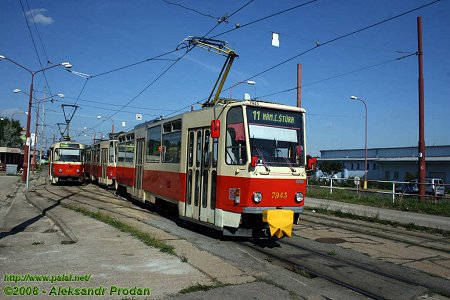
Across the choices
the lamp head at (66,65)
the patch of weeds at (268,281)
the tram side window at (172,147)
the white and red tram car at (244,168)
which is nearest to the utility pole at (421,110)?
the white and red tram car at (244,168)

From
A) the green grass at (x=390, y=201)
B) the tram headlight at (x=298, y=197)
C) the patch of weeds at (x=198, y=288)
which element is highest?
the tram headlight at (x=298, y=197)

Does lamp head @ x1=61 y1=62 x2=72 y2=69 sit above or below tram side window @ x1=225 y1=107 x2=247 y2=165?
above

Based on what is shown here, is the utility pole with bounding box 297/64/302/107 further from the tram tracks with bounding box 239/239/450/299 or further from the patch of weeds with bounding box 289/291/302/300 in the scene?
the patch of weeds with bounding box 289/291/302/300

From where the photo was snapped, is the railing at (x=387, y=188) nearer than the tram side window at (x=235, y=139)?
No

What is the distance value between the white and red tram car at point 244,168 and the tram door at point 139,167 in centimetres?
519

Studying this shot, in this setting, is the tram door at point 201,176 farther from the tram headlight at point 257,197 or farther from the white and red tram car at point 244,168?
the tram headlight at point 257,197

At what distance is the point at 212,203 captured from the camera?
32.2 ft

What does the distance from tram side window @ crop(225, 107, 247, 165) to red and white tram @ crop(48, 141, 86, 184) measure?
72.4ft

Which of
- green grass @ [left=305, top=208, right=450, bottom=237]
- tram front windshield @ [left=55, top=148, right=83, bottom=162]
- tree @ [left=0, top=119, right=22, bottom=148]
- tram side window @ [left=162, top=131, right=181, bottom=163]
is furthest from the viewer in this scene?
tree @ [left=0, top=119, right=22, bottom=148]

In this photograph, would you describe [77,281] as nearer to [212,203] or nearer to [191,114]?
[212,203]

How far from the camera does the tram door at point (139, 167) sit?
52.9ft

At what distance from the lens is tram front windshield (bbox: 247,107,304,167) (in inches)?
360

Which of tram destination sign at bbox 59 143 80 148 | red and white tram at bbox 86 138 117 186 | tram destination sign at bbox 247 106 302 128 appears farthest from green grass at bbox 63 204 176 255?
tram destination sign at bbox 59 143 80 148

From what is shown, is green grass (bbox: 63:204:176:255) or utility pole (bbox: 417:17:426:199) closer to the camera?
green grass (bbox: 63:204:176:255)
